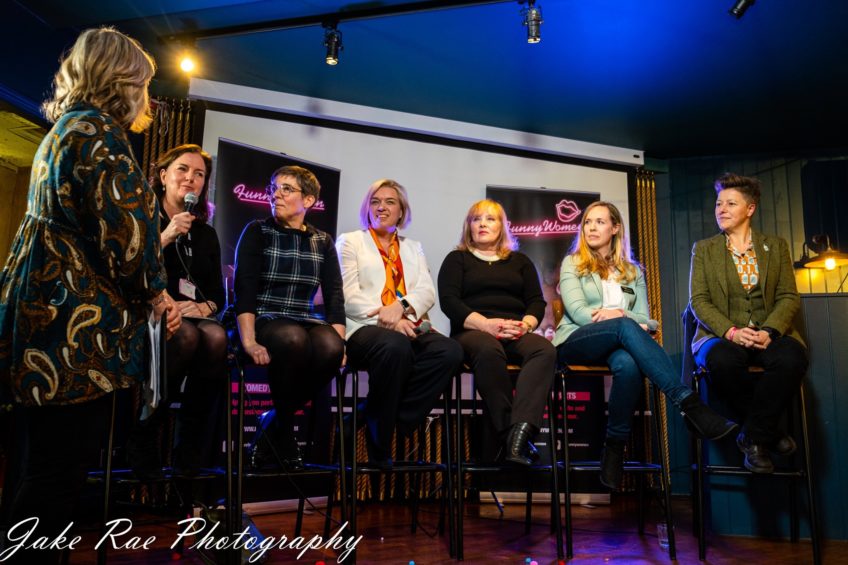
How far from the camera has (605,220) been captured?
12.0ft

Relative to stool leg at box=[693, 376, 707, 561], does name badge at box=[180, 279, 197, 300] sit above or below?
above

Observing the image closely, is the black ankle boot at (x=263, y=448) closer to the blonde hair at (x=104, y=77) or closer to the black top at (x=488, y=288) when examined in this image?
the black top at (x=488, y=288)

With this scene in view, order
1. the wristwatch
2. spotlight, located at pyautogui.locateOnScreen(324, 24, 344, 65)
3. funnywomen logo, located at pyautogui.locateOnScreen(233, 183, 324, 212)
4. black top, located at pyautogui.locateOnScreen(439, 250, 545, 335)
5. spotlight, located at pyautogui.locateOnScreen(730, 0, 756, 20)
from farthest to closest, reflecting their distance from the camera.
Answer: funnywomen logo, located at pyautogui.locateOnScreen(233, 183, 324, 212) < spotlight, located at pyautogui.locateOnScreen(324, 24, 344, 65) < spotlight, located at pyautogui.locateOnScreen(730, 0, 756, 20) < black top, located at pyautogui.locateOnScreen(439, 250, 545, 335) < the wristwatch

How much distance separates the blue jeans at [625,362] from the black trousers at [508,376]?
26 centimetres

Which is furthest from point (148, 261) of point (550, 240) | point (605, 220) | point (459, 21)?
point (550, 240)

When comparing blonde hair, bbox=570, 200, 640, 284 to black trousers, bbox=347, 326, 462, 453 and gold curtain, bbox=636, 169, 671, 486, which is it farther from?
gold curtain, bbox=636, 169, 671, 486

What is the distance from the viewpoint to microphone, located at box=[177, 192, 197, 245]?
2648mm

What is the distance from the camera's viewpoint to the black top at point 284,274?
2857 millimetres

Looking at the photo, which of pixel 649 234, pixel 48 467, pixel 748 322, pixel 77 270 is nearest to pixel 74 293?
pixel 77 270

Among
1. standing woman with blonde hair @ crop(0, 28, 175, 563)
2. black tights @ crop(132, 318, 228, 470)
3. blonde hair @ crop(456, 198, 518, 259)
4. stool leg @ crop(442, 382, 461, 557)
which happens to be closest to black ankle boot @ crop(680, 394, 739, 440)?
A: stool leg @ crop(442, 382, 461, 557)

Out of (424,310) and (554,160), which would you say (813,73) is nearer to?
(554,160)

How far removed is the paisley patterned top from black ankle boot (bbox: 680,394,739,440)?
2127 mm

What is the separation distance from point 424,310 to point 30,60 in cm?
279

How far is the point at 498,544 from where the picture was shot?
3.02 metres
